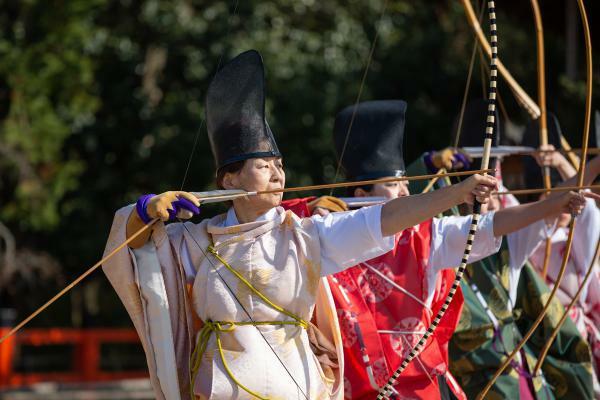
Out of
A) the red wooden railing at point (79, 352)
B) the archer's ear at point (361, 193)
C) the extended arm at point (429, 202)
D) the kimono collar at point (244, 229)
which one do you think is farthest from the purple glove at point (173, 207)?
the red wooden railing at point (79, 352)

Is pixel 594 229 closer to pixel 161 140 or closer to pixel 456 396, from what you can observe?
pixel 456 396

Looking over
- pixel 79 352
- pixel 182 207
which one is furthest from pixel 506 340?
pixel 79 352

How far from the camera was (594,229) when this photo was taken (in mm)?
5387

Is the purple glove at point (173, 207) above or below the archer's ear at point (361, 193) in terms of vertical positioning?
above

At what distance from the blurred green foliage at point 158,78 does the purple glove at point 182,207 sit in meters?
8.31

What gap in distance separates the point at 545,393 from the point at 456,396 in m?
0.81

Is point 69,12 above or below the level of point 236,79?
above

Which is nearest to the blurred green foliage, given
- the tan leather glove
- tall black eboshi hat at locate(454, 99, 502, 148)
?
tall black eboshi hat at locate(454, 99, 502, 148)

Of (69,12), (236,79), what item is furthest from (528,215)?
(69,12)

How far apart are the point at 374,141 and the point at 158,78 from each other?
9.65 metres

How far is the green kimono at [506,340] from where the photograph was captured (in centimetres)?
497

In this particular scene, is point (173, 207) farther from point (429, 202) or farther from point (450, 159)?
point (450, 159)

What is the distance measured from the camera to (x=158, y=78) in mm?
13953

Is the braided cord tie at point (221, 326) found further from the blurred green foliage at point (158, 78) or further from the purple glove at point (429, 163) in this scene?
the blurred green foliage at point (158, 78)
